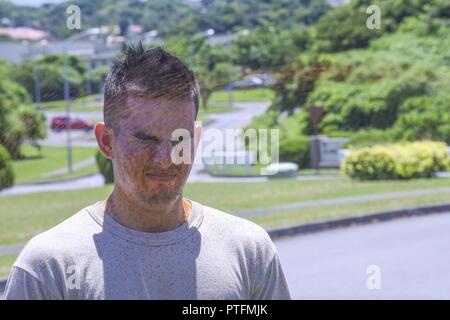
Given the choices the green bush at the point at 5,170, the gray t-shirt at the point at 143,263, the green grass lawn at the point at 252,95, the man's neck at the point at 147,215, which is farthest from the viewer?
the green grass lawn at the point at 252,95

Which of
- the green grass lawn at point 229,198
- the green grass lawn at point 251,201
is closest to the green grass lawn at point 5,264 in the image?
the green grass lawn at point 251,201

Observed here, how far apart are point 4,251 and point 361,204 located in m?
6.29

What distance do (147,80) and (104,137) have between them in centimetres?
16

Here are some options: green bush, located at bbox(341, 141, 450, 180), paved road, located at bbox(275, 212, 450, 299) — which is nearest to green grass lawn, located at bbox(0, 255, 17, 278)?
paved road, located at bbox(275, 212, 450, 299)

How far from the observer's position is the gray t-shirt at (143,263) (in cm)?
182

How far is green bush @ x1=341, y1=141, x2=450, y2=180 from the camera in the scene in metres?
22.3

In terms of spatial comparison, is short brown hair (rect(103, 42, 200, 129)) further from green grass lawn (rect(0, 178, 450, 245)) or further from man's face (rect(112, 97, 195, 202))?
green grass lawn (rect(0, 178, 450, 245))

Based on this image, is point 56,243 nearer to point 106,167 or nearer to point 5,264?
point 5,264

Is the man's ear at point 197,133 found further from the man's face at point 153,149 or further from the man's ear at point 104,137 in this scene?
the man's ear at point 104,137

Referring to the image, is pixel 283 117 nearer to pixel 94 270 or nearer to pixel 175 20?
pixel 175 20

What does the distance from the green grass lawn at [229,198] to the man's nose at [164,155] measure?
36.9ft

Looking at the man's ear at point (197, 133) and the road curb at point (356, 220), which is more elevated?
the man's ear at point (197, 133)
